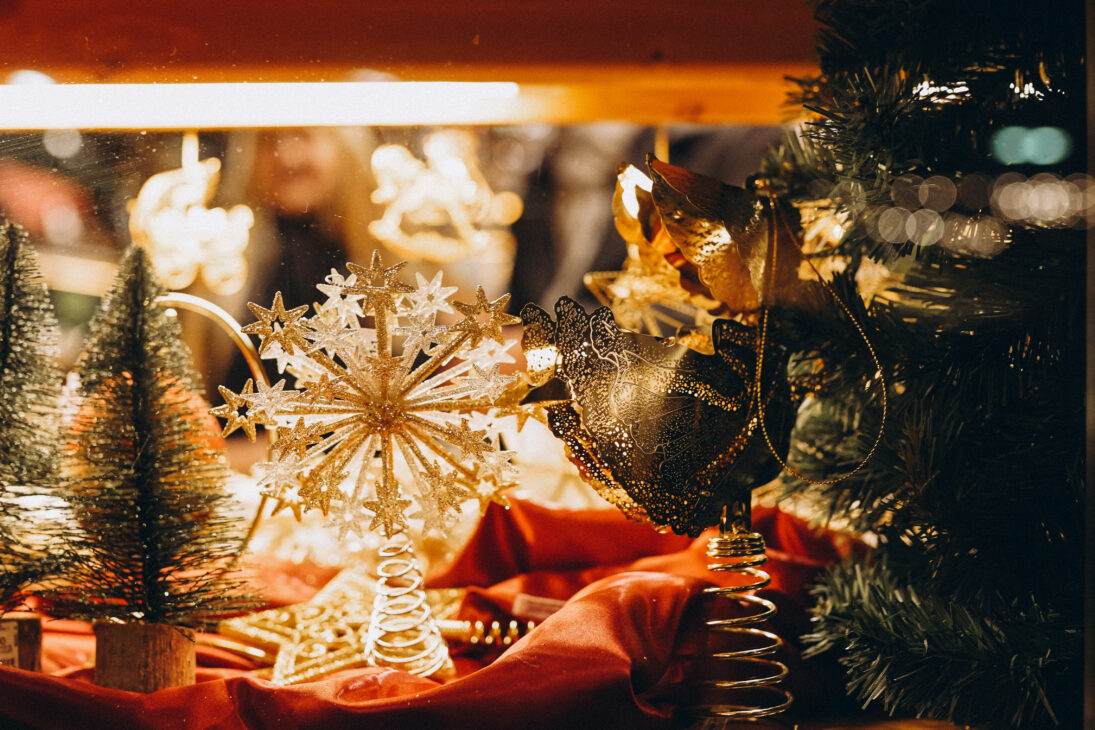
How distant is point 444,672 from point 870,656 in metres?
0.34

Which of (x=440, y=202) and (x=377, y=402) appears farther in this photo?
(x=440, y=202)

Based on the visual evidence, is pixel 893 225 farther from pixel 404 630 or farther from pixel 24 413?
pixel 24 413

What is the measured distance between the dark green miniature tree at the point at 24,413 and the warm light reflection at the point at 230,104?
10 cm

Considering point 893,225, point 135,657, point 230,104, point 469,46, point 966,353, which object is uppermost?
point 469,46

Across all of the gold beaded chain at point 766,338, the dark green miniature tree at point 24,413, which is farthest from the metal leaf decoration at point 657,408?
the dark green miniature tree at point 24,413

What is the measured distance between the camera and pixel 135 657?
1.99 feet

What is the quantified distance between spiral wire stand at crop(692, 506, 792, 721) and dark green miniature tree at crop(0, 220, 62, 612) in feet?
1.70

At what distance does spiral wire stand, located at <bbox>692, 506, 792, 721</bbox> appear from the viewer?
1.97 feet

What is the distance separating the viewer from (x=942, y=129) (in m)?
0.60

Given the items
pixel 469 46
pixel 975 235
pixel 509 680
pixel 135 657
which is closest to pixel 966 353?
pixel 975 235

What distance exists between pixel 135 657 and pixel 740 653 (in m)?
0.46

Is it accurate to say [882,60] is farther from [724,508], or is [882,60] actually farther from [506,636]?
[506,636]

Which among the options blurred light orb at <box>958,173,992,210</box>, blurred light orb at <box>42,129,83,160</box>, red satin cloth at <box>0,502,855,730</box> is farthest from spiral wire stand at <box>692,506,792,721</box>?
blurred light orb at <box>42,129,83,160</box>

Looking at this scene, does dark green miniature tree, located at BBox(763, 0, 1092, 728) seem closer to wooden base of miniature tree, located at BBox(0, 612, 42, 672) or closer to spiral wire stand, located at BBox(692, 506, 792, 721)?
spiral wire stand, located at BBox(692, 506, 792, 721)
